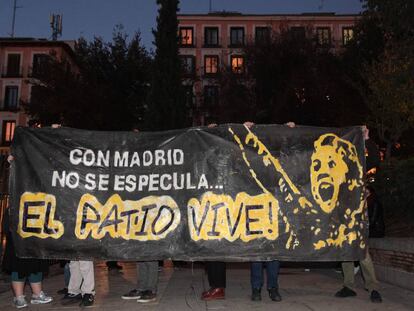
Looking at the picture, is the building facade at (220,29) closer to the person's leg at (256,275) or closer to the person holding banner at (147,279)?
the person holding banner at (147,279)

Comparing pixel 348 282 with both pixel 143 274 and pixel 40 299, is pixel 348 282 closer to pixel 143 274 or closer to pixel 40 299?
pixel 143 274

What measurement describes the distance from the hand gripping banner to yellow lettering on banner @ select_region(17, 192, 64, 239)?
0.05 feet

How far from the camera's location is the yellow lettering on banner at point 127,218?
5.95 meters

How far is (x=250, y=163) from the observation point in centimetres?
615

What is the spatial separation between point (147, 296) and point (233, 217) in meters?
1.73

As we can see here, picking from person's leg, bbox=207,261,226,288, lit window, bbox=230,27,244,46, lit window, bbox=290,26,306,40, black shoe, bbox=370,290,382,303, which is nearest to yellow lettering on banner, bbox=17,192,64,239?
person's leg, bbox=207,261,226,288

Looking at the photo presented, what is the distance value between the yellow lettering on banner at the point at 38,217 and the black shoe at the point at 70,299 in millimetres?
1032

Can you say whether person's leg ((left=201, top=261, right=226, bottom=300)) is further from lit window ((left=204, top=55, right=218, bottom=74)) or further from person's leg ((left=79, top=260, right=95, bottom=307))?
lit window ((left=204, top=55, right=218, bottom=74))

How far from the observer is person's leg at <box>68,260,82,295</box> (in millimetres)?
6438

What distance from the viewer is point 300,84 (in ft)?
86.9

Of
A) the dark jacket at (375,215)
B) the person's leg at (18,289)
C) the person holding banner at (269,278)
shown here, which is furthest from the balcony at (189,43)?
the person's leg at (18,289)

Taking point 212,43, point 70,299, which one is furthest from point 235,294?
point 212,43

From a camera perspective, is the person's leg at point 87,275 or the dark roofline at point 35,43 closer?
the person's leg at point 87,275

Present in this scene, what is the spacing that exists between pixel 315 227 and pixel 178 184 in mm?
1985
